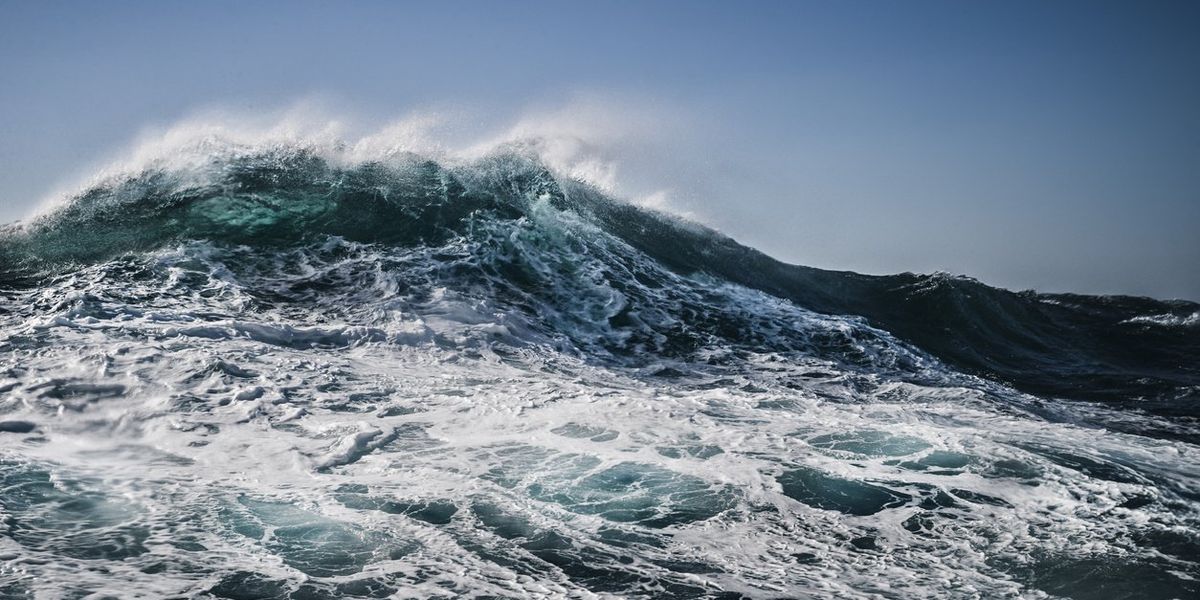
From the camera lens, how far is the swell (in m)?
10.6

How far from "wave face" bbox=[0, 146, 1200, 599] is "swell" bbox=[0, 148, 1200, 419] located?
86 mm

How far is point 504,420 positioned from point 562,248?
21.0ft

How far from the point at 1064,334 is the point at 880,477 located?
11.7 metres

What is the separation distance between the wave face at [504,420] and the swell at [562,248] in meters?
0.09

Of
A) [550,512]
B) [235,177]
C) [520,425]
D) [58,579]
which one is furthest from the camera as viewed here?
[235,177]

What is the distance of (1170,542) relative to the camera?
14.1 feet

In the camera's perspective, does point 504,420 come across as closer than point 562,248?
Yes

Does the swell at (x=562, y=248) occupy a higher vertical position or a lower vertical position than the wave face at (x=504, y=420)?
higher

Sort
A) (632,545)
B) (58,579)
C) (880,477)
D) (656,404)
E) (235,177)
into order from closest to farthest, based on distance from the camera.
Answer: (58,579), (632,545), (880,477), (656,404), (235,177)

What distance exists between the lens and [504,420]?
245 inches

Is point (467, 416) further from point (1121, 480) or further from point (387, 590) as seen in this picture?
point (1121, 480)

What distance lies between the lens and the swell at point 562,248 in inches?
418

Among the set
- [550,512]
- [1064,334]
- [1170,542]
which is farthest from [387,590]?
[1064,334]

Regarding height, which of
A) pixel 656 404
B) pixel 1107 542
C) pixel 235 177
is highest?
pixel 235 177
